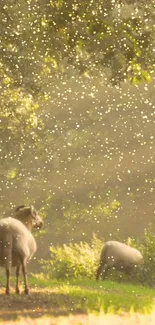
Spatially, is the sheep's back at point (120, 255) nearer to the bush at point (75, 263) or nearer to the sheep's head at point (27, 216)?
the bush at point (75, 263)

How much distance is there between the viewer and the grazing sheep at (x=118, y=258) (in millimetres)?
20194

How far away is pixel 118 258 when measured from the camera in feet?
67.1

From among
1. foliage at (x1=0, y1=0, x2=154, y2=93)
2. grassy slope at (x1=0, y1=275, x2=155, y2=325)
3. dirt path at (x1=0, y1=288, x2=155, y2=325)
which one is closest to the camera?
dirt path at (x1=0, y1=288, x2=155, y2=325)

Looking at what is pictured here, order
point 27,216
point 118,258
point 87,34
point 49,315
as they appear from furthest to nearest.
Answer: point 118,258 → point 27,216 → point 87,34 → point 49,315

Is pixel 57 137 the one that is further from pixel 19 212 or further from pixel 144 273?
pixel 19 212

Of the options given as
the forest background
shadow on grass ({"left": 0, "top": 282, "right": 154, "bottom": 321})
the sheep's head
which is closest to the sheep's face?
the sheep's head

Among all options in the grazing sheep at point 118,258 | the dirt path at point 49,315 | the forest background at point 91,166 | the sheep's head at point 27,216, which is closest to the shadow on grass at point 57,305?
the dirt path at point 49,315

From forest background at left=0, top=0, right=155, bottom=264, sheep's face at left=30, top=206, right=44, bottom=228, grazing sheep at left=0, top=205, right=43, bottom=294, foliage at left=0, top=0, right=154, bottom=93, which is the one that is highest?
forest background at left=0, top=0, right=155, bottom=264

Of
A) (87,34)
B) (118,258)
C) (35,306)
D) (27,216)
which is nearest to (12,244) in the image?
(27,216)

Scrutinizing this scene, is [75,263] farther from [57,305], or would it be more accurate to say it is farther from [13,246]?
[57,305]

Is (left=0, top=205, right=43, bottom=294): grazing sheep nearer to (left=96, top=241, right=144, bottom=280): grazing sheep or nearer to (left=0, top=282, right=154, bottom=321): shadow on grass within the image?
(left=0, top=282, right=154, bottom=321): shadow on grass

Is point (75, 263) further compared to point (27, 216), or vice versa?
point (75, 263)

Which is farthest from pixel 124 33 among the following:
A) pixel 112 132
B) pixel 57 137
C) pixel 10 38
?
pixel 112 132

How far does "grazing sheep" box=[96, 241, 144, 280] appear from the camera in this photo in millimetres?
20194
